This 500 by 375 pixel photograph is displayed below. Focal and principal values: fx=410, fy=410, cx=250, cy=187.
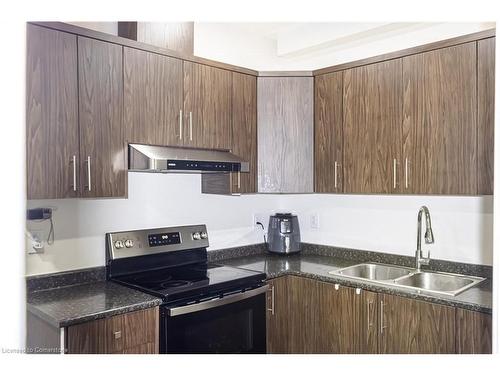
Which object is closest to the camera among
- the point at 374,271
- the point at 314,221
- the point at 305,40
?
the point at 374,271

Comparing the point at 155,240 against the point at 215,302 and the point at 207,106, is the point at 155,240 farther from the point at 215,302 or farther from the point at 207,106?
the point at 207,106

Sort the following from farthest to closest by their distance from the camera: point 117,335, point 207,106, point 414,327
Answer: point 207,106, point 414,327, point 117,335

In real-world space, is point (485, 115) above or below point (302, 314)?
above

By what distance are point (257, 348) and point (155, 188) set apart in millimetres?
1142

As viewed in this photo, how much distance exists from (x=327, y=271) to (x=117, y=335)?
4.17 ft

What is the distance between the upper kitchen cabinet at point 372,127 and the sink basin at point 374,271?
1.66ft

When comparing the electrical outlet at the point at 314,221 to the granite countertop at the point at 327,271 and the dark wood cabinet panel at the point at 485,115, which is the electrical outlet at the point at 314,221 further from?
the dark wood cabinet panel at the point at 485,115

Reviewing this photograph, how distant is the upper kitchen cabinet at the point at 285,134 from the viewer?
276cm

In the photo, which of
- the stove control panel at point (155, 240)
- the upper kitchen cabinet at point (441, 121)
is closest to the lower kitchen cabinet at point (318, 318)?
the stove control panel at point (155, 240)

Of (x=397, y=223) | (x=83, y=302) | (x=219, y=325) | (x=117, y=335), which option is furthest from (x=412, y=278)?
(x=83, y=302)

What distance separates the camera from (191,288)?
6.78ft

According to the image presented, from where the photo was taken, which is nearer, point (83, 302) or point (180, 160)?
point (83, 302)

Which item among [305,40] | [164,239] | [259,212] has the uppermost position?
[305,40]

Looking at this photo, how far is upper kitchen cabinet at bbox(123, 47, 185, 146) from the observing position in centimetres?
213
